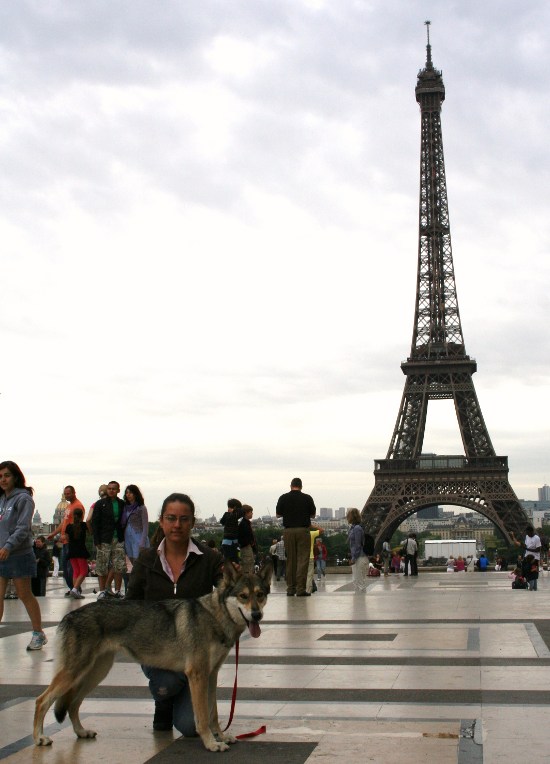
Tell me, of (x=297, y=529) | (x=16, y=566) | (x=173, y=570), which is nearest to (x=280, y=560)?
(x=297, y=529)

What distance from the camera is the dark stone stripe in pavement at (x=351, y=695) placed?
765 centimetres

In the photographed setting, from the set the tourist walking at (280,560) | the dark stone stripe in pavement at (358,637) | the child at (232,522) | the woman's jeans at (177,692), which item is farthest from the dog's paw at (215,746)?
the tourist walking at (280,560)

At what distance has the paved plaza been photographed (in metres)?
6.14

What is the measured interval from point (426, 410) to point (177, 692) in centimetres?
7007

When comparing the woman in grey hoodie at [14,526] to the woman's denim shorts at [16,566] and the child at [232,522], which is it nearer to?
the woman's denim shorts at [16,566]

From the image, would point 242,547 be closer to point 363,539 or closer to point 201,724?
point 363,539

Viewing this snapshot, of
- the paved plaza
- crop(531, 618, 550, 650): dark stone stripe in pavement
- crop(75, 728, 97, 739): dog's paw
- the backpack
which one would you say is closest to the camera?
the paved plaza

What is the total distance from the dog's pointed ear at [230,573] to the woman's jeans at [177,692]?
87 centimetres

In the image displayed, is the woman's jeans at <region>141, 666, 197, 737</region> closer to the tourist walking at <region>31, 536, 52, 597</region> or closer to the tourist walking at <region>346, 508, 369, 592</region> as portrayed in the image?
the tourist walking at <region>31, 536, 52, 597</region>

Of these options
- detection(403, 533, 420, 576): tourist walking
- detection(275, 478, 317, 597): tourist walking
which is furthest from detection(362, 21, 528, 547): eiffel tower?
detection(275, 478, 317, 597): tourist walking

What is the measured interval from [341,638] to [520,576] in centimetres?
971

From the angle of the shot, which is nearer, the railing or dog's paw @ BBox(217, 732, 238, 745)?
dog's paw @ BBox(217, 732, 238, 745)

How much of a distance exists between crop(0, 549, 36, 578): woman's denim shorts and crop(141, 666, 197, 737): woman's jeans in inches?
154

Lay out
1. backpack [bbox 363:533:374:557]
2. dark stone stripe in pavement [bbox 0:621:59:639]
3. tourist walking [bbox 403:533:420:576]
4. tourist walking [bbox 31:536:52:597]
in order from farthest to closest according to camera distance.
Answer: tourist walking [bbox 403:533:420:576], backpack [bbox 363:533:374:557], tourist walking [bbox 31:536:52:597], dark stone stripe in pavement [bbox 0:621:59:639]
